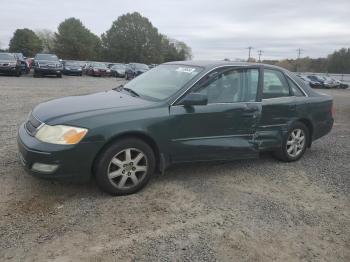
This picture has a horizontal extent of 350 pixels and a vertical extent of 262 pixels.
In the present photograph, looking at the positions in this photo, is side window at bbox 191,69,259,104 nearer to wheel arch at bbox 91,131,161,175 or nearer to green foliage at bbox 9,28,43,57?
wheel arch at bbox 91,131,161,175

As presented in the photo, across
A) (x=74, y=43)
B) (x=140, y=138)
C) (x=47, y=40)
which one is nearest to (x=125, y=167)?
(x=140, y=138)

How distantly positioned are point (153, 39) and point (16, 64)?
63.0m

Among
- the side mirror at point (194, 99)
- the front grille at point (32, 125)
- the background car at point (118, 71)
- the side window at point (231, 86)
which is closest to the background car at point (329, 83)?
the background car at point (118, 71)

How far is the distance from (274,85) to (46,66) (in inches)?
911

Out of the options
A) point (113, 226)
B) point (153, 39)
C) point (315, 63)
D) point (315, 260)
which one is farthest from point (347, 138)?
point (153, 39)

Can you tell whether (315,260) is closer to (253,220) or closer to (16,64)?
(253,220)

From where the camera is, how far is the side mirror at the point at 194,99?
4594 millimetres

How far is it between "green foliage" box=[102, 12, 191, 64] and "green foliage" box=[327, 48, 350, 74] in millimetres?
30787

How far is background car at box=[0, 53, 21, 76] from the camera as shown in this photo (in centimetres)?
2353

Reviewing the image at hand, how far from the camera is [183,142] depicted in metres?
4.67

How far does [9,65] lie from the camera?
77.8ft

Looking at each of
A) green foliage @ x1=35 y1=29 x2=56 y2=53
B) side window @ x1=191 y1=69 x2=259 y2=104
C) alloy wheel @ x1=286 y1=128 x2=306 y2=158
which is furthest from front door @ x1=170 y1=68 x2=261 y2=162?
green foliage @ x1=35 y1=29 x2=56 y2=53

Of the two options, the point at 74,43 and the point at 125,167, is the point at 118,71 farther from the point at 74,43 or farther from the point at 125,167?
the point at 74,43

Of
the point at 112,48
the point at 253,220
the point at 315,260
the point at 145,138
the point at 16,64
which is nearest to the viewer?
the point at 315,260
